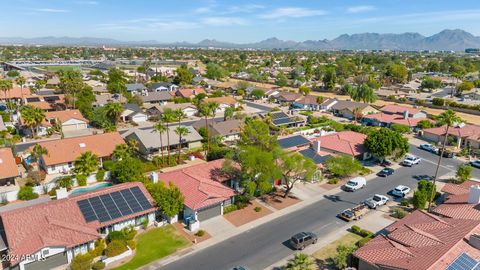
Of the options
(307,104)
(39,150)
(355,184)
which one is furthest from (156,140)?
(307,104)

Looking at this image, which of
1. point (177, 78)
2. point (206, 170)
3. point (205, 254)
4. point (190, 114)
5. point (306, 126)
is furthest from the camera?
point (177, 78)

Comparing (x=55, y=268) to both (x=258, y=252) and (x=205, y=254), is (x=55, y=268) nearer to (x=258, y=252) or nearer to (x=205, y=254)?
(x=205, y=254)

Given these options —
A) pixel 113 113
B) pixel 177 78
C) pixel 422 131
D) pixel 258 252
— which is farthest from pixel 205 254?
pixel 177 78

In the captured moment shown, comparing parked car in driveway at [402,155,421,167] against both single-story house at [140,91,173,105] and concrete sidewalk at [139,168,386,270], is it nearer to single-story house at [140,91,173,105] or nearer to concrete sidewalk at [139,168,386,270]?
concrete sidewalk at [139,168,386,270]

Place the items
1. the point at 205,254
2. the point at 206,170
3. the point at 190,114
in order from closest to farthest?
the point at 205,254
the point at 206,170
the point at 190,114

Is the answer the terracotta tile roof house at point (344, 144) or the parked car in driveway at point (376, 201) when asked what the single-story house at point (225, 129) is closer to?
the terracotta tile roof house at point (344, 144)

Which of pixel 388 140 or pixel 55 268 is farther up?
pixel 388 140
